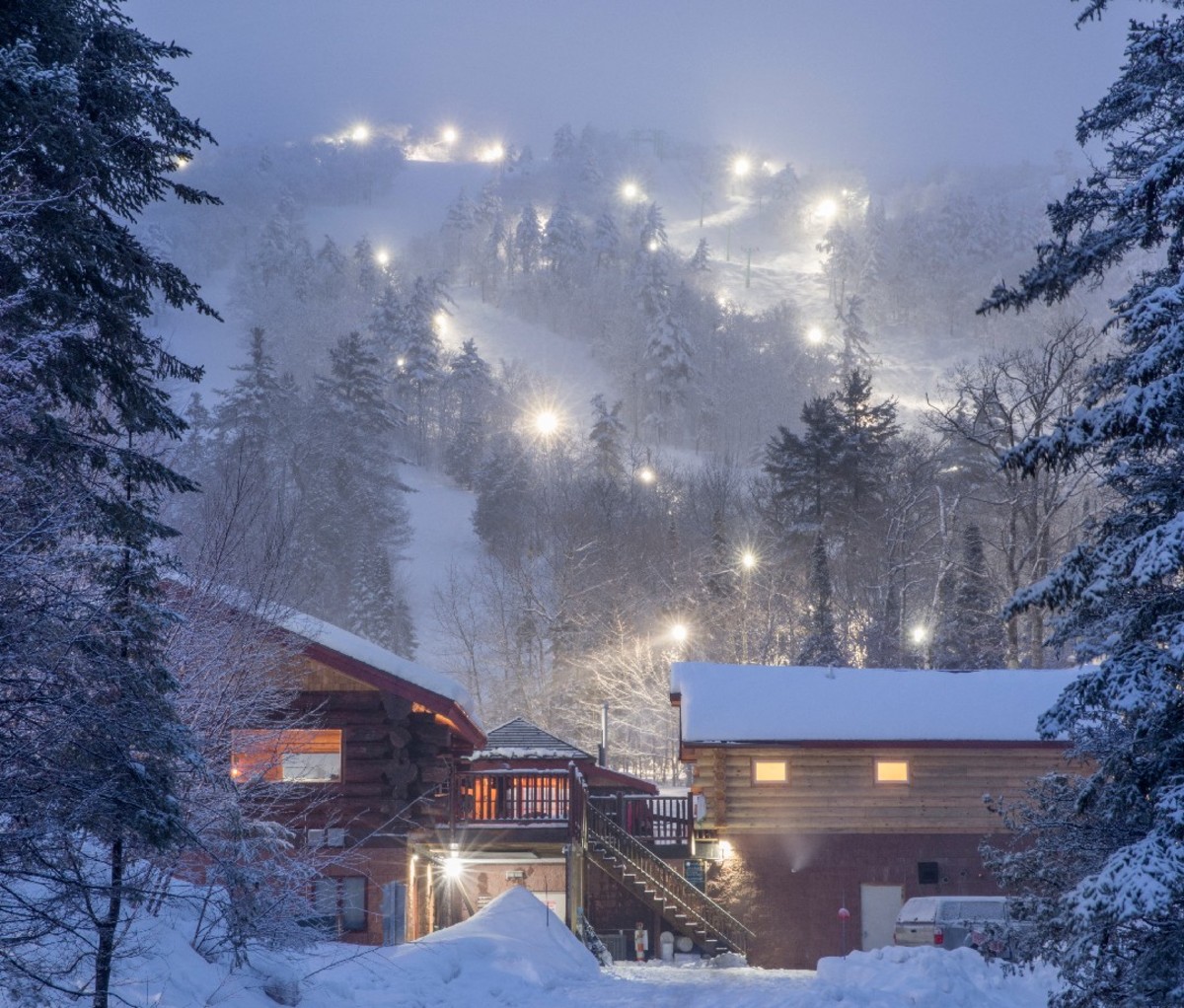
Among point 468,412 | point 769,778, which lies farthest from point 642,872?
point 468,412

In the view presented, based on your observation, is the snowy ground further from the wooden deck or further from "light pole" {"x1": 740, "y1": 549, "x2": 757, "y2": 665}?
A: "light pole" {"x1": 740, "y1": 549, "x2": 757, "y2": 665}

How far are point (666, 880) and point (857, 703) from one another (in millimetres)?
7215

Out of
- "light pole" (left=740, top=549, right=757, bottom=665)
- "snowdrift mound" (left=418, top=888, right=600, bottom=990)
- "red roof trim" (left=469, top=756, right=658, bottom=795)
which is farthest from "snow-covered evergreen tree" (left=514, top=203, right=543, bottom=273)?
"snowdrift mound" (left=418, top=888, right=600, bottom=990)

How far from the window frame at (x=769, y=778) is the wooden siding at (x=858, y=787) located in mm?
57

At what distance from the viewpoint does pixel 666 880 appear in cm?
2845

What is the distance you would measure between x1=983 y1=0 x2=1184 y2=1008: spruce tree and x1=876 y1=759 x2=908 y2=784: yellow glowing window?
19788 millimetres

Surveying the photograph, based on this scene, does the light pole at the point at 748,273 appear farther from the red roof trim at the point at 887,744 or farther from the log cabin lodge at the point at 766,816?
the red roof trim at the point at 887,744

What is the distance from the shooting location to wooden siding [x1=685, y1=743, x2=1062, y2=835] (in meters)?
30.4

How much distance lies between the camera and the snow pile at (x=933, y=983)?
15383 millimetres

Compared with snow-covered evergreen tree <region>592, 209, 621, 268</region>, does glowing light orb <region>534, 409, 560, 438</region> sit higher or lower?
lower

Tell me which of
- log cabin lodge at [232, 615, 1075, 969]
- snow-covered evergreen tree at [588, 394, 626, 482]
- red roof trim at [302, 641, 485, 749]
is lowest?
log cabin lodge at [232, 615, 1075, 969]

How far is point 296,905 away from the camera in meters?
13.2

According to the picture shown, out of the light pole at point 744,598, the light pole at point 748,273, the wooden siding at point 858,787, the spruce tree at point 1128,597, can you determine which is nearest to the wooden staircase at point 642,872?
the wooden siding at point 858,787

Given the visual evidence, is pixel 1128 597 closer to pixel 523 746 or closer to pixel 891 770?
pixel 891 770
